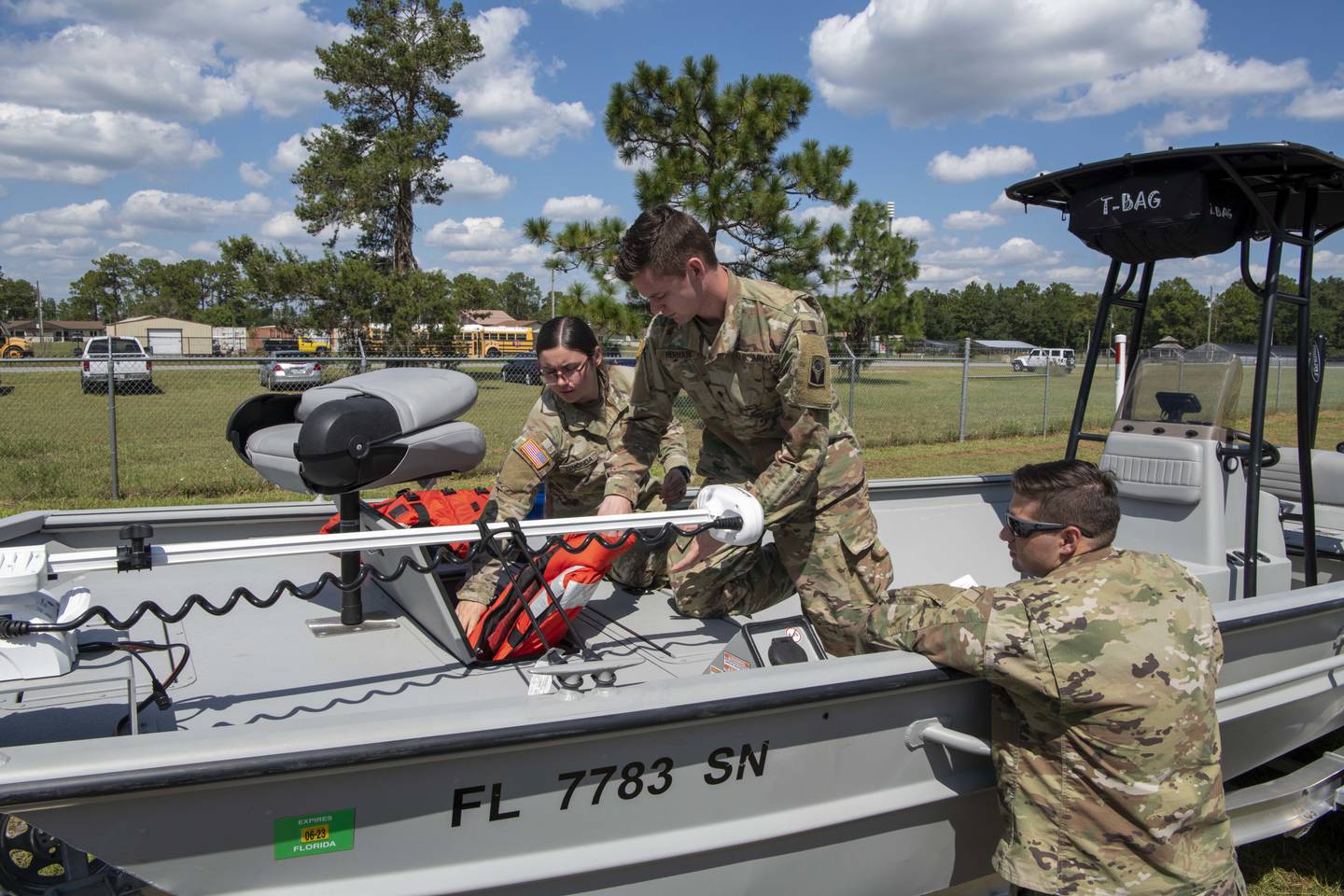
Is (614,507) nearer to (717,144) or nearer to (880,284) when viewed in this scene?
(717,144)

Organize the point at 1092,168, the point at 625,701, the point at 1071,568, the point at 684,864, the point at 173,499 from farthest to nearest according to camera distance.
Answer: the point at 173,499, the point at 1092,168, the point at 1071,568, the point at 684,864, the point at 625,701

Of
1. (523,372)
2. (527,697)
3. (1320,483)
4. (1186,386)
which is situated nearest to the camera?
(527,697)

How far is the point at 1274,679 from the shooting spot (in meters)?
2.68

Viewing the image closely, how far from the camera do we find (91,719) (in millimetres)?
1992

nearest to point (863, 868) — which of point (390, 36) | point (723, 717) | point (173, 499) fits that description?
point (723, 717)

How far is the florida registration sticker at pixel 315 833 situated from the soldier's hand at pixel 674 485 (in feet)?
6.04

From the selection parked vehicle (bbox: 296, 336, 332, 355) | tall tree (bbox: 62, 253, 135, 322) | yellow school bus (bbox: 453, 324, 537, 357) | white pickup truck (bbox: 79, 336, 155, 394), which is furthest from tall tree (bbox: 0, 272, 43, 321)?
white pickup truck (bbox: 79, 336, 155, 394)

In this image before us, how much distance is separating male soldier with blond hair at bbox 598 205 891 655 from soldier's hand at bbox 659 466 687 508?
83 mm

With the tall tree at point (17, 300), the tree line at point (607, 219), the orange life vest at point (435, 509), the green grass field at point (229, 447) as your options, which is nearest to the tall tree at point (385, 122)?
the tree line at point (607, 219)

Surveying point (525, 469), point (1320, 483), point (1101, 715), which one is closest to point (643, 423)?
point (525, 469)

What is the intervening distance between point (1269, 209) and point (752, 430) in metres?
2.35

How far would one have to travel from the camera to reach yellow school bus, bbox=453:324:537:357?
68.5ft

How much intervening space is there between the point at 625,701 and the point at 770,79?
12.7 meters

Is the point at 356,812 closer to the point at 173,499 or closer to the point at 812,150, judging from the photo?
the point at 173,499
